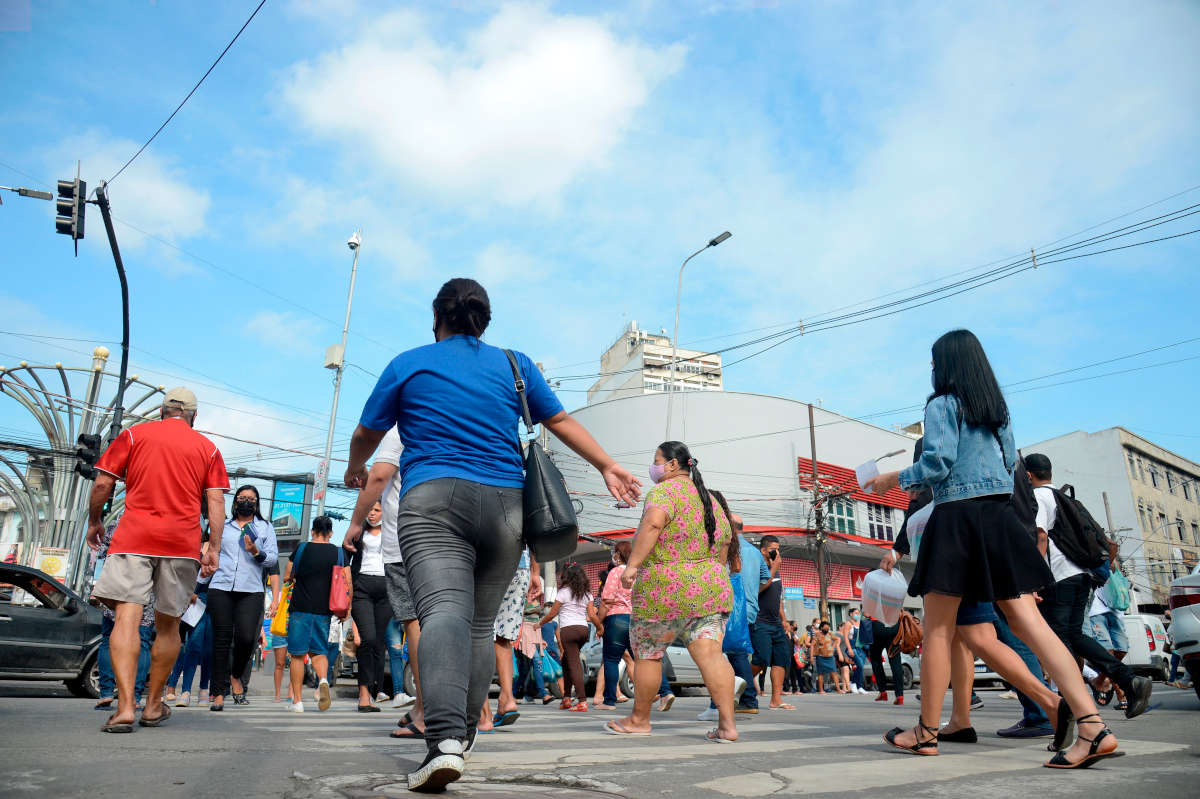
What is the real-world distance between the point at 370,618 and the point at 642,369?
48.0 metres

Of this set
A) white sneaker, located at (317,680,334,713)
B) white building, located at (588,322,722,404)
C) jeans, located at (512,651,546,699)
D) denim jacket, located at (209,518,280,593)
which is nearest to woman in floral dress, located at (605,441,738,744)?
white sneaker, located at (317,680,334,713)

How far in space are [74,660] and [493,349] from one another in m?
9.32

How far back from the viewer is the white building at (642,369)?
198 ft

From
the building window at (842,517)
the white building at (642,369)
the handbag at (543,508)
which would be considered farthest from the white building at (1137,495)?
the handbag at (543,508)

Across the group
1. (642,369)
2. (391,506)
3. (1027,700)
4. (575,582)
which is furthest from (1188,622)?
(642,369)

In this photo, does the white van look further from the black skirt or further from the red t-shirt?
the red t-shirt

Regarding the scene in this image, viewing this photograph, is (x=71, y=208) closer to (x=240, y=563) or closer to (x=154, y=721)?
(x=240, y=563)

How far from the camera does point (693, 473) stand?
5793 mm

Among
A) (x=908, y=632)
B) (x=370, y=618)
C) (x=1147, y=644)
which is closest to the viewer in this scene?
(x=908, y=632)

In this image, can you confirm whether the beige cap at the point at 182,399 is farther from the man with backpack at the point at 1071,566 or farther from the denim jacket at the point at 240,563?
the man with backpack at the point at 1071,566

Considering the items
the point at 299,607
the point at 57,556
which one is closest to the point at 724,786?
the point at 299,607

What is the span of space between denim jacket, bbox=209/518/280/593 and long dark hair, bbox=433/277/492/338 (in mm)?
4987

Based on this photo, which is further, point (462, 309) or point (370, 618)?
point (370, 618)

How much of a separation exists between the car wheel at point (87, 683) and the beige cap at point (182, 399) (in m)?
6.66
